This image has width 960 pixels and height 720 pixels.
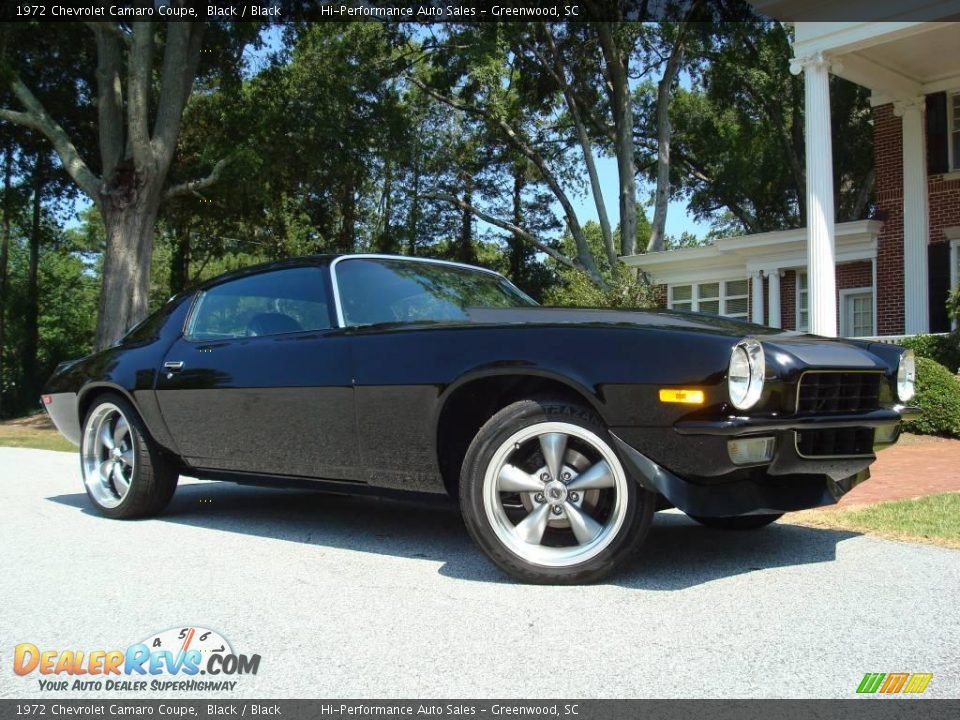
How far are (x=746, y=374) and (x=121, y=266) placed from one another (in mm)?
16751

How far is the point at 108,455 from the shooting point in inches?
224

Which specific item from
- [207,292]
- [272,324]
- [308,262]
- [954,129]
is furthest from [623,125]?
[272,324]

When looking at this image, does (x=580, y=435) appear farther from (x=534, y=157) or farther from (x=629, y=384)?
(x=534, y=157)

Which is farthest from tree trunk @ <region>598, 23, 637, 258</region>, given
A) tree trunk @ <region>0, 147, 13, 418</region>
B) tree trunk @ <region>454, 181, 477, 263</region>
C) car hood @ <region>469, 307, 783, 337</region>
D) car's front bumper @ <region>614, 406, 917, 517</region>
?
car's front bumper @ <region>614, 406, 917, 517</region>

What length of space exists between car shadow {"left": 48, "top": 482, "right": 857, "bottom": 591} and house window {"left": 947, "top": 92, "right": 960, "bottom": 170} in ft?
51.5

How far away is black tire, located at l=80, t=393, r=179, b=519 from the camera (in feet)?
17.5

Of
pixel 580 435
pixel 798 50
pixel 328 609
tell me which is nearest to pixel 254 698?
pixel 328 609

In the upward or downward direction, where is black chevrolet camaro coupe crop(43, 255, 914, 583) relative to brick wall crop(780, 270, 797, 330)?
downward

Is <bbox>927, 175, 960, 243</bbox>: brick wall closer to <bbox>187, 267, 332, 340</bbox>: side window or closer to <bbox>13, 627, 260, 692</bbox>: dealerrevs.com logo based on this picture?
<bbox>187, 267, 332, 340</bbox>: side window

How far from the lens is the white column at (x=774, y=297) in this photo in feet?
70.5

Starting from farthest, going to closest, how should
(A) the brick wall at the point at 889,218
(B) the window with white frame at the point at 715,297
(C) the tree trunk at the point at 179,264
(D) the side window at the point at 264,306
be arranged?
1. (C) the tree trunk at the point at 179,264
2. (B) the window with white frame at the point at 715,297
3. (A) the brick wall at the point at 889,218
4. (D) the side window at the point at 264,306

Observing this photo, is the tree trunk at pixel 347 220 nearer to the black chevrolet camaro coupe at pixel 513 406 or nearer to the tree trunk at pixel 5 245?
the tree trunk at pixel 5 245

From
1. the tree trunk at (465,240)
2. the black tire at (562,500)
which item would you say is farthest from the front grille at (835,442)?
the tree trunk at (465,240)

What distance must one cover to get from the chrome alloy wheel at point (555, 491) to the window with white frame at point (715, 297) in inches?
788
